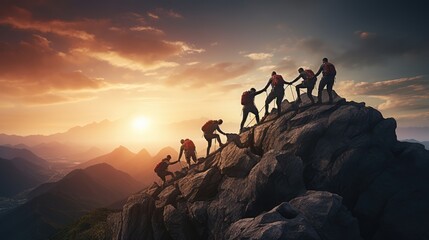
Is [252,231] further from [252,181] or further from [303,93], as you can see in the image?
[303,93]

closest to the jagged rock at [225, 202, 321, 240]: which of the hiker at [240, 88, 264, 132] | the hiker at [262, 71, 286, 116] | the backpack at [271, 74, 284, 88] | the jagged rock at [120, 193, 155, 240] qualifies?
the jagged rock at [120, 193, 155, 240]

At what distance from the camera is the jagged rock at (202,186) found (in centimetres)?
2398

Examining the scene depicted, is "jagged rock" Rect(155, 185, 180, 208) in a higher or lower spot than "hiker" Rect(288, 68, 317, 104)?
lower

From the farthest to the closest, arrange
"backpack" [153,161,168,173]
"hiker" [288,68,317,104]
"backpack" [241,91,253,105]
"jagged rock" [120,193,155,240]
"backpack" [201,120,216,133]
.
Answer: "backpack" [201,120,216,133] < "backpack" [153,161,168,173] < "backpack" [241,91,253,105] < "hiker" [288,68,317,104] < "jagged rock" [120,193,155,240]

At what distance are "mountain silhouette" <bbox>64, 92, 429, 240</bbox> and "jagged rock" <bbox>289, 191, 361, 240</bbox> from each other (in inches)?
2.1

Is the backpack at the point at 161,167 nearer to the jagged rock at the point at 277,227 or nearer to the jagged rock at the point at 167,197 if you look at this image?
the jagged rock at the point at 167,197

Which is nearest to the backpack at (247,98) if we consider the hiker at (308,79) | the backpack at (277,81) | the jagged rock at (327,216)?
the backpack at (277,81)

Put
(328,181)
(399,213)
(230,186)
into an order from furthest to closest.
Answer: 1. (230,186)
2. (328,181)
3. (399,213)

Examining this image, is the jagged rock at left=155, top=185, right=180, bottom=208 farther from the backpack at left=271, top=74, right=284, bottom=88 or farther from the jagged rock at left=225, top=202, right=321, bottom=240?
the backpack at left=271, top=74, right=284, bottom=88

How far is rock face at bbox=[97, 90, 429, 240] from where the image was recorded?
52.7 feet

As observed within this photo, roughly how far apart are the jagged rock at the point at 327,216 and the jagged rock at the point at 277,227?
47.9 inches

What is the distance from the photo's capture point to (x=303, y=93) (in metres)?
32.2

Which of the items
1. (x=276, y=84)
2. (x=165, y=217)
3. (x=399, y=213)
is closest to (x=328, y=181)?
(x=399, y=213)

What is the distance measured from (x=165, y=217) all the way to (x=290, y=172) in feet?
38.9
